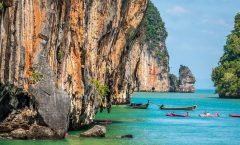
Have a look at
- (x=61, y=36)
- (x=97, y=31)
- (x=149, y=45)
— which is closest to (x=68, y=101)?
(x=61, y=36)

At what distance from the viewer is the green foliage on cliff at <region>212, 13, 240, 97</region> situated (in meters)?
133

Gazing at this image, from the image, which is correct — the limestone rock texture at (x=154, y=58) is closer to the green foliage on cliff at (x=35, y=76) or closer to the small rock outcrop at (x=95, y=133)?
the small rock outcrop at (x=95, y=133)

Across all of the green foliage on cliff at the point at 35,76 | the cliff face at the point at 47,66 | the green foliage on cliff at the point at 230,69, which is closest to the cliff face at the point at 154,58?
the green foliage on cliff at the point at 230,69

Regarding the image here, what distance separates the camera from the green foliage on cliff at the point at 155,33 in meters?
189

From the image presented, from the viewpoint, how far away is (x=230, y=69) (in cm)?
13662

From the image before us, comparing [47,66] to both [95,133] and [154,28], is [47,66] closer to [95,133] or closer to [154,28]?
[95,133]

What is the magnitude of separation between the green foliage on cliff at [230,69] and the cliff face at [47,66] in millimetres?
88623

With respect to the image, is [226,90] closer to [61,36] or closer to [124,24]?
[124,24]

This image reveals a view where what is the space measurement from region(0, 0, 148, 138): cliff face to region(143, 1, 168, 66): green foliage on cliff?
5559 inches

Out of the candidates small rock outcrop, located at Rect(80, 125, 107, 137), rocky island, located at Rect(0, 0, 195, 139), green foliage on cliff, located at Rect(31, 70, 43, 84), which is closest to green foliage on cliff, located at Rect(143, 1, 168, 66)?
rocky island, located at Rect(0, 0, 195, 139)

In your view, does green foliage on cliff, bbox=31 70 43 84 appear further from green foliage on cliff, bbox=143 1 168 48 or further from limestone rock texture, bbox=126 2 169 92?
green foliage on cliff, bbox=143 1 168 48

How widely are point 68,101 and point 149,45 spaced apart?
5959 inches

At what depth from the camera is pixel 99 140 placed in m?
37.6

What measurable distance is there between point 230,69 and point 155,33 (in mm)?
61381
